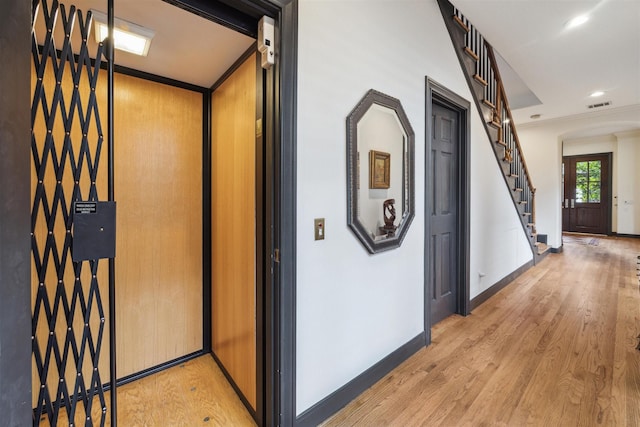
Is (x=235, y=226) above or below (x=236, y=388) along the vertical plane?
above

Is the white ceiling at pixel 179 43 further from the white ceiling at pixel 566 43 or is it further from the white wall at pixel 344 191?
the white ceiling at pixel 566 43

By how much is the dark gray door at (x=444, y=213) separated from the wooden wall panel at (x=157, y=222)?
79.4 inches

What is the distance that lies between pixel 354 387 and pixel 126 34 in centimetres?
232

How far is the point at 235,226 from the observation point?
188 cm

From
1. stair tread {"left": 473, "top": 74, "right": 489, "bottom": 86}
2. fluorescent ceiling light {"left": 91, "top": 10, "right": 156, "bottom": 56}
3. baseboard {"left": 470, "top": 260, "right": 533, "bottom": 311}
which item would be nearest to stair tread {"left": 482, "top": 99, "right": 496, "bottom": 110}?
stair tread {"left": 473, "top": 74, "right": 489, "bottom": 86}

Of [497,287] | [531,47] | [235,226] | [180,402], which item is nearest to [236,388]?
[180,402]

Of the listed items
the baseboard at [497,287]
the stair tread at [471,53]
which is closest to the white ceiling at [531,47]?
the stair tread at [471,53]

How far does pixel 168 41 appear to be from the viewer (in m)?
1.62

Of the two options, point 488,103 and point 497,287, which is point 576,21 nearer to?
point 488,103

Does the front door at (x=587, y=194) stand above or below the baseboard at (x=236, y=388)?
above

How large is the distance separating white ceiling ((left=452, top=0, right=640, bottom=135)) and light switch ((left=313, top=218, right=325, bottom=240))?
2365mm

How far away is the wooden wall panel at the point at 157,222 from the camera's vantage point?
76.0 inches

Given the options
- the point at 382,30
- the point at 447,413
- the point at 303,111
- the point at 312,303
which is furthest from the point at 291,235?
the point at 382,30

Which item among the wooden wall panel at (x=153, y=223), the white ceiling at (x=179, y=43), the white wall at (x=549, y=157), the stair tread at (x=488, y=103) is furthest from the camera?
the white wall at (x=549, y=157)
